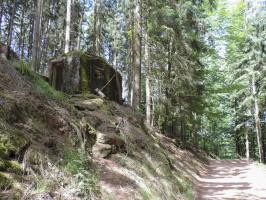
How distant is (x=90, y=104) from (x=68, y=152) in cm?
341

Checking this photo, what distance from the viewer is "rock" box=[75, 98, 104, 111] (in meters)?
8.46

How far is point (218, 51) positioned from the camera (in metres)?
28.3

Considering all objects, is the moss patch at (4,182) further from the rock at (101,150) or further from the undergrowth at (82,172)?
the rock at (101,150)

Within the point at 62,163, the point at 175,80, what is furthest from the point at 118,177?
the point at 175,80

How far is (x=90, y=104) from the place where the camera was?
29.3 feet

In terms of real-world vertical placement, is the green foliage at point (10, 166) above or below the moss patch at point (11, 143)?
below

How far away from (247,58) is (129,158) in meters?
19.0

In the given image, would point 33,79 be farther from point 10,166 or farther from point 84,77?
point 10,166

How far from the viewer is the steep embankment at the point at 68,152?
433 cm

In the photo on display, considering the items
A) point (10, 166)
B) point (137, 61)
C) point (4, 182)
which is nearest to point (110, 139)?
point (10, 166)

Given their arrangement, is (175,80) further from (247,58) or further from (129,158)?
(129,158)

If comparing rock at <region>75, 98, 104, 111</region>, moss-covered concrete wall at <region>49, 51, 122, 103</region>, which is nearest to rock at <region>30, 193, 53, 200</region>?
rock at <region>75, 98, 104, 111</region>

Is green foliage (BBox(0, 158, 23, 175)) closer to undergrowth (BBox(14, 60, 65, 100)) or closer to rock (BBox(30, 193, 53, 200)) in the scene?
rock (BBox(30, 193, 53, 200))

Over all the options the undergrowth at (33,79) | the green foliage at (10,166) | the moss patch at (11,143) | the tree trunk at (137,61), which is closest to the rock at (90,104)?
the undergrowth at (33,79)
